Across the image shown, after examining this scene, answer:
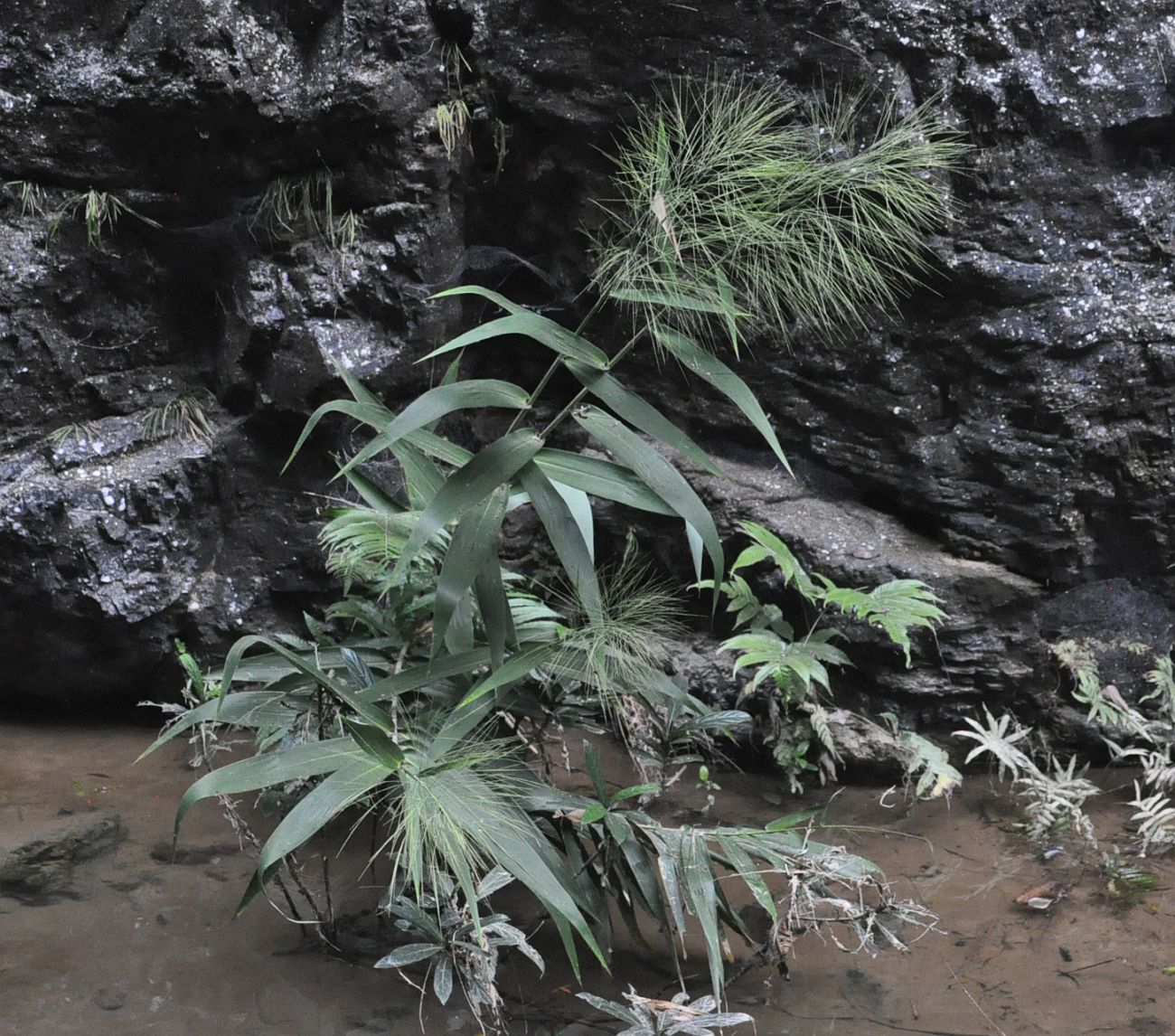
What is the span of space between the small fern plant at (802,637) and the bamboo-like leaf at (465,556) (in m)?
1.08

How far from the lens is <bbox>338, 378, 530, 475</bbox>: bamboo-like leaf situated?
7.40ft

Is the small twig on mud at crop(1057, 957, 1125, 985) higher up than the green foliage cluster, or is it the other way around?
the green foliage cluster

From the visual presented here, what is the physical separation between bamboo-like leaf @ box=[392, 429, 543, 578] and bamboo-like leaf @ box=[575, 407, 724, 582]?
0.60ft

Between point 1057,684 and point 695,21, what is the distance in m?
2.49

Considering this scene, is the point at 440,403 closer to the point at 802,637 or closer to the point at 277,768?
the point at 277,768

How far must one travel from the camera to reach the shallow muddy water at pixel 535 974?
7.82ft

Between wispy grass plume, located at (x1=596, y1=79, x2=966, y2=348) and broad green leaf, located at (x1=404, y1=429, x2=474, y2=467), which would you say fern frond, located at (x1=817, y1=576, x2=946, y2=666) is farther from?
broad green leaf, located at (x1=404, y1=429, x2=474, y2=467)

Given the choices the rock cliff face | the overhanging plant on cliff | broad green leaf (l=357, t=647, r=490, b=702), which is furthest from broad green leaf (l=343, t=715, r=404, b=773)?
the rock cliff face

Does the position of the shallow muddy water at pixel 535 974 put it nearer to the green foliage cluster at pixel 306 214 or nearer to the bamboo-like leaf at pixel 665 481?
the bamboo-like leaf at pixel 665 481

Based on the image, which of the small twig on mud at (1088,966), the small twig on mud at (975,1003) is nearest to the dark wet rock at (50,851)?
the small twig on mud at (975,1003)

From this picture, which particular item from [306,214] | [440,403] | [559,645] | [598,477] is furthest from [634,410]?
[306,214]

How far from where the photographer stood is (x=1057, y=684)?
3707mm

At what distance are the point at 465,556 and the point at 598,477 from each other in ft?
1.14

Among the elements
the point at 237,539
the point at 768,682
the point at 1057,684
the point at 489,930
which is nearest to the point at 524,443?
the point at 489,930
